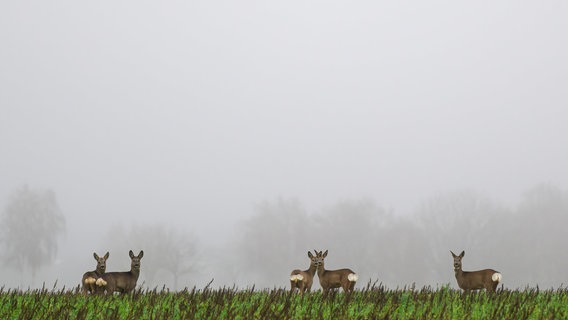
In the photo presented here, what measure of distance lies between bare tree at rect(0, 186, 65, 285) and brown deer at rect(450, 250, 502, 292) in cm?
5108

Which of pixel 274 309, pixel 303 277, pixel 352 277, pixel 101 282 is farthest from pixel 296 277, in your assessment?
pixel 274 309

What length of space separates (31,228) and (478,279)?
5304cm

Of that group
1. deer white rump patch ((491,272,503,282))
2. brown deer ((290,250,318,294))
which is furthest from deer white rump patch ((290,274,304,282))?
deer white rump patch ((491,272,503,282))

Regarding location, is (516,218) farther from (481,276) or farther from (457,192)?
(481,276)

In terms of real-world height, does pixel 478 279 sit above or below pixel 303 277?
above

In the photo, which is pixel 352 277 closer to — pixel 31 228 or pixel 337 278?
pixel 337 278

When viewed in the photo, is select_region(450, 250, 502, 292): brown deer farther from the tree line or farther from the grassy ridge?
the tree line

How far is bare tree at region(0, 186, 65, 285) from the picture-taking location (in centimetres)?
5994

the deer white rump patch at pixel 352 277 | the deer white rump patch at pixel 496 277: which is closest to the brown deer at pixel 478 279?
the deer white rump patch at pixel 496 277

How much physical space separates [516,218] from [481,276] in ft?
152

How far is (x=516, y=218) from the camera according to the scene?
59.5 meters

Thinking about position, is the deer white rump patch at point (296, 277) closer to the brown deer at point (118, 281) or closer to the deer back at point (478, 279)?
the brown deer at point (118, 281)

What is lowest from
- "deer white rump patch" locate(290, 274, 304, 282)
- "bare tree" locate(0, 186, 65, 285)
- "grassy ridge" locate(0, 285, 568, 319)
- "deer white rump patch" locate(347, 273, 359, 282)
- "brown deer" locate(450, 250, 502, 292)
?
"grassy ridge" locate(0, 285, 568, 319)

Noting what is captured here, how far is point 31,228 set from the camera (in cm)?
6034
